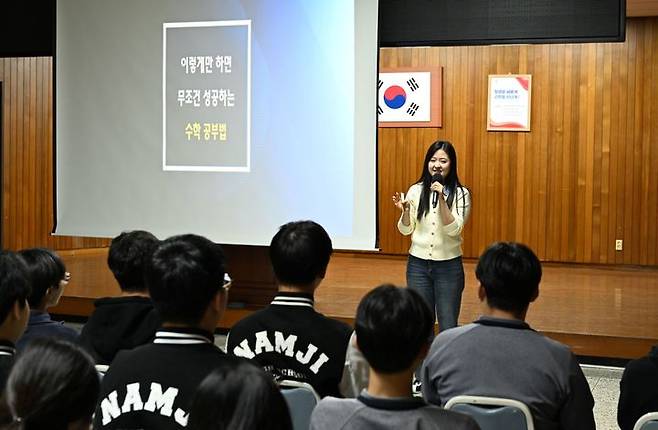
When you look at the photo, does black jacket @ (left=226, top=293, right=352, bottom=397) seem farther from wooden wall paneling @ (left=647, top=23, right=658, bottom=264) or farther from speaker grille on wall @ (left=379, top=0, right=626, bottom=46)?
wooden wall paneling @ (left=647, top=23, right=658, bottom=264)

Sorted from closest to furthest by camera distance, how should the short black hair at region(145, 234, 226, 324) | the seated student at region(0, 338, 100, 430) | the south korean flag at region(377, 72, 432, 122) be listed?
the seated student at region(0, 338, 100, 430) < the short black hair at region(145, 234, 226, 324) < the south korean flag at region(377, 72, 432, 122)

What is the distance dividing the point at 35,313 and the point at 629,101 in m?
6.94

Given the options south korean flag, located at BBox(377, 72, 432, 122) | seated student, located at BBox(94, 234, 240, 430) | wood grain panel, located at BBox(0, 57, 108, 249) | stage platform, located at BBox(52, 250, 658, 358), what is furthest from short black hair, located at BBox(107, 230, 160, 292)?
wood grain panel, located at BBox(0, 57, 108, 249)

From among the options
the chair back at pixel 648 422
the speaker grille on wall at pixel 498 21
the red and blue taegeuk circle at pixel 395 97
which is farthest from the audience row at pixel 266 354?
the red and blue taegeuk circle at pixel 395 97

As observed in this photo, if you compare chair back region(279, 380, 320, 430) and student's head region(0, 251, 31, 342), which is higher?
student's head region(0, 251, 31, 342)

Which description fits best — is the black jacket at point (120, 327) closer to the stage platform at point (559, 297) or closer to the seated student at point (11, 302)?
the seated student at point (11, 302)

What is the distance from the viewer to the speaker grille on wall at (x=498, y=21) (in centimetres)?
480

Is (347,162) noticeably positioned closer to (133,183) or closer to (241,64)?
(241,64)

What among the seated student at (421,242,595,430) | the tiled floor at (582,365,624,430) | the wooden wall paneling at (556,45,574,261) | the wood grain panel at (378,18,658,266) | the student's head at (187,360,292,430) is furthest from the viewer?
the wooden wall paneling at (556,45,574,261)

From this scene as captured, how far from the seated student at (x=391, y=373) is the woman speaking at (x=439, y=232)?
9.74 ft

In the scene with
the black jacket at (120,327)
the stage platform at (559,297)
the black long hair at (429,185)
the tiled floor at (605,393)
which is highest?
the black long hair at (429,185)

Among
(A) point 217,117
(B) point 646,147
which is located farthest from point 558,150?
(A) point 217,117

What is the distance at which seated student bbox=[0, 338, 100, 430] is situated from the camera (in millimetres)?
1229

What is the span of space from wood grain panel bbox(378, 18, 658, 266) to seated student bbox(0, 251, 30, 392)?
277 inches
